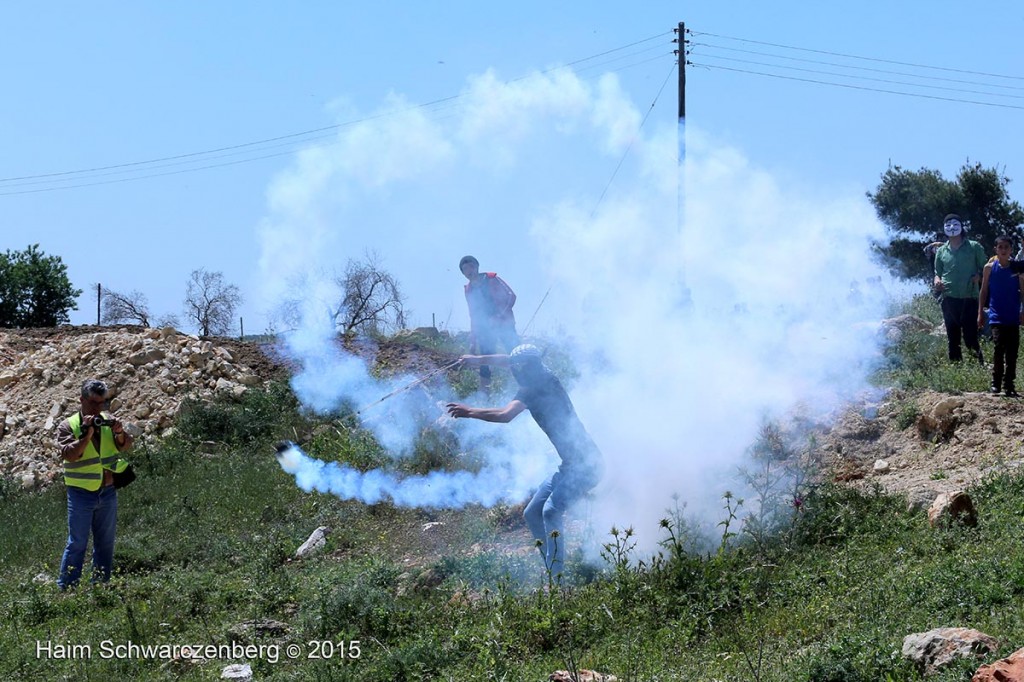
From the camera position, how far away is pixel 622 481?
34.5ft

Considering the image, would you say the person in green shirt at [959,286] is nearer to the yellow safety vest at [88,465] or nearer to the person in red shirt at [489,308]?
the person in red shirt at [489,308]

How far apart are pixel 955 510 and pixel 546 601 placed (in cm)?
297

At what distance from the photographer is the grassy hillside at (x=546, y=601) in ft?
21.2

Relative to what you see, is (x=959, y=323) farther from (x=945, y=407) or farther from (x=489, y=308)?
(x=489, y=308)

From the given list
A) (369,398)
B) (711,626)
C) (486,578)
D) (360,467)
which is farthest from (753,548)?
(369,398)

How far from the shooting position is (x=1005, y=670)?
502cm

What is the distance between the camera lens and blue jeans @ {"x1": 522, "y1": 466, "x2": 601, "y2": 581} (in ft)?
28.0

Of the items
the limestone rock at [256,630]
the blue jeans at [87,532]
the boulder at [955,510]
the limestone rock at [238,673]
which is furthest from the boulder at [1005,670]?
the blue jeans at [87,532]

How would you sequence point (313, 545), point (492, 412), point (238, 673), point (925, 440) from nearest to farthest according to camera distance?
1. point (238, 673)
2. point (492, 412)
3. point (925, 440)
4. point (313, 545)

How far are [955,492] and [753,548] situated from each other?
1492 millimetres

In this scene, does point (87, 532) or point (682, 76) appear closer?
point (87, 532)

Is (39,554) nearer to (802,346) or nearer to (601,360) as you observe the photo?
(601,360)

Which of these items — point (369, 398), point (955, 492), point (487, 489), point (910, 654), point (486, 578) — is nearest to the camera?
point (910, 654)

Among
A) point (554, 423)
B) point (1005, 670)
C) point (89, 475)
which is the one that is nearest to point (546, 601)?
point (554, 423)
